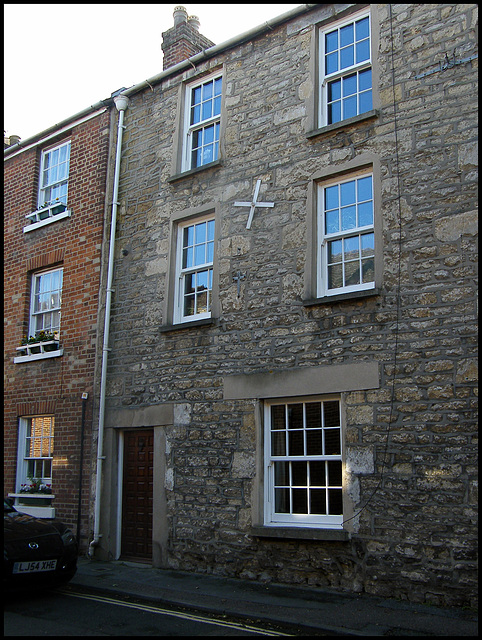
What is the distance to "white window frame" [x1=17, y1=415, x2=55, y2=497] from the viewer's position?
12805 mm

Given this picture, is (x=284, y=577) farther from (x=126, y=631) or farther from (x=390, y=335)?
(x=390, y=335)

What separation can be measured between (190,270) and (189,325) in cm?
118

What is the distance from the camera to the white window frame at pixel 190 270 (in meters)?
11.1

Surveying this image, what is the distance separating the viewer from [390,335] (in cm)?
866

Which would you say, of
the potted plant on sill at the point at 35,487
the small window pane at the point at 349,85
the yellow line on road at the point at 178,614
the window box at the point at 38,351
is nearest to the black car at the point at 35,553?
the yellow line on road at the point at 178,614

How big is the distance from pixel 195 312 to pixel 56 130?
20.9 ft

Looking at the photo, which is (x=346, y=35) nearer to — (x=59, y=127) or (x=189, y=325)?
(x=189, y=325)

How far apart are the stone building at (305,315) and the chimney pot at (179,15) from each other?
1.87m

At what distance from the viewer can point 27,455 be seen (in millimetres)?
13266

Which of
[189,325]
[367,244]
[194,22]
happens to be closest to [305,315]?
[367,244]

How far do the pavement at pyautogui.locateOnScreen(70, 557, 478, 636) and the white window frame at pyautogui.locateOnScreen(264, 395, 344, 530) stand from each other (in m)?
0.89

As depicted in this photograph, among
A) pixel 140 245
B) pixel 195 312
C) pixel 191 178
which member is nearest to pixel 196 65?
pixel 191 178

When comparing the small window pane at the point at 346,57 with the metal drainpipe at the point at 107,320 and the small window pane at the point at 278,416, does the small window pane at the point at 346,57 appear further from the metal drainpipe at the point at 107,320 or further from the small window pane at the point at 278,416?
the small window pane at the point at 278,416

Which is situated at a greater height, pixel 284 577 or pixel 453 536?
pixel 453 536
